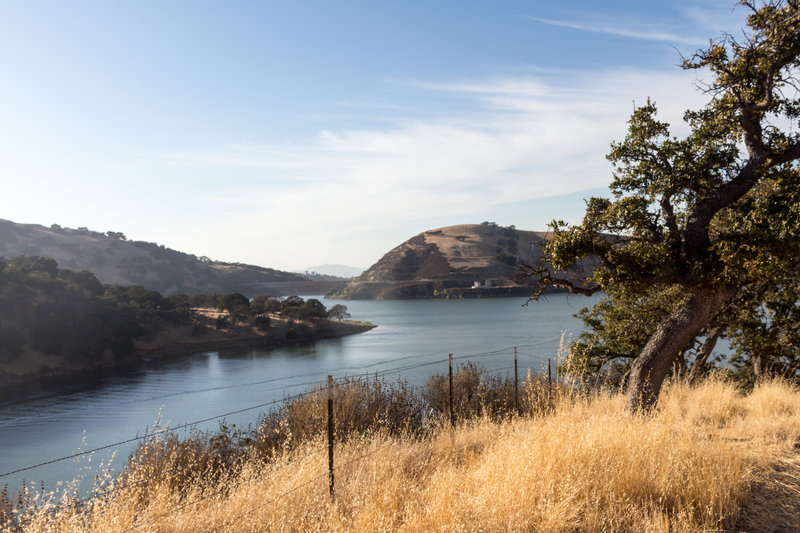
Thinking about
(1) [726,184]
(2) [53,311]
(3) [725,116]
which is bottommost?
(2) [53,311]

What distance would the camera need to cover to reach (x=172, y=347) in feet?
161

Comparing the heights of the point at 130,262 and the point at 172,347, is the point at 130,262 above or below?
above

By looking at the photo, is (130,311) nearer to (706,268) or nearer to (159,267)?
(706,268)

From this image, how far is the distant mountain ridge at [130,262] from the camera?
3777 inches

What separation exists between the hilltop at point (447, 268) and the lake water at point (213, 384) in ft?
189

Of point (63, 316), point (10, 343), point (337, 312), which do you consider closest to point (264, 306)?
point (337, 312)

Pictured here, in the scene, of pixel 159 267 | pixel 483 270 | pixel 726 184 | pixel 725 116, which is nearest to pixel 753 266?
pixel 726 184

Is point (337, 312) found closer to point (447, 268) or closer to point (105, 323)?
point (105, 323)

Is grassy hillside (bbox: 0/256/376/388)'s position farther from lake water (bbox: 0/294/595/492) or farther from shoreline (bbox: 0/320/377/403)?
lake water (bbox: 0/294/595/492)

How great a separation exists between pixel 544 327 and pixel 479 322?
1429 centimetres

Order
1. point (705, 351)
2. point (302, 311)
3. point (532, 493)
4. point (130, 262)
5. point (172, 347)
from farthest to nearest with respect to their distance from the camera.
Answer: point (130, 262) → point (302, 311) → point (172, 347) → point (705, 351) → point (532, 493)

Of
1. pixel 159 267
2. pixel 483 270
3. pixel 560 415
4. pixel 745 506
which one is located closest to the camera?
pixel 745 506

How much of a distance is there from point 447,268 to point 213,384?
10379cm

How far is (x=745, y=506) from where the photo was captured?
4.75 metres
